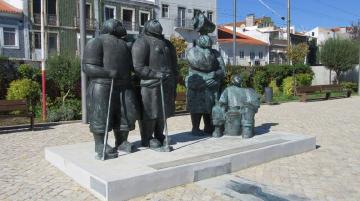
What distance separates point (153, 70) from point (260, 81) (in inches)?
689

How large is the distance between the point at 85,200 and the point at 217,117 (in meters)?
3.14

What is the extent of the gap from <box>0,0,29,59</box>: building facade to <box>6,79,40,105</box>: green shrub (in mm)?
13333

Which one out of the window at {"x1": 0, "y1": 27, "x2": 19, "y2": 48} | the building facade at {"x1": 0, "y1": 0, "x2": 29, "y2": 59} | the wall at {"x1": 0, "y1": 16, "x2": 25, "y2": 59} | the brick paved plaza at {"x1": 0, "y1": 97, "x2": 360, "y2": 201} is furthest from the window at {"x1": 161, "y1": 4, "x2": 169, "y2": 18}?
the brick paved plaza at {"x1": 0, "y1": 97, "x2": 360, "y2": 201}

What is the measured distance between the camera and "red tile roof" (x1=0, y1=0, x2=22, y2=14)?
84.8 feet

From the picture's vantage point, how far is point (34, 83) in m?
14.2

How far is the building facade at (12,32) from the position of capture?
26.1 meters

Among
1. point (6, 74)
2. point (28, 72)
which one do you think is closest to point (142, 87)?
point (28, 72)

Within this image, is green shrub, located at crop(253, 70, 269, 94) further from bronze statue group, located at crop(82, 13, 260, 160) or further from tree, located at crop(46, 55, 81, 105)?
bronze statue group, located at crop(82, 13, 260, 160)

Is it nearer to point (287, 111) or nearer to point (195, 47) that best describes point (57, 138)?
point (195, 47)

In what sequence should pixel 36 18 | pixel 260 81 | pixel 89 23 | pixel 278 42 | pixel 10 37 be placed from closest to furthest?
pixel 260 81, pixel 10 37, pixel 36 18, pixel 89 23, pixel 278 42

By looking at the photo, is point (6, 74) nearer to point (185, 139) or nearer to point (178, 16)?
point (185, 139)

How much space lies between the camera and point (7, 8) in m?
26.5

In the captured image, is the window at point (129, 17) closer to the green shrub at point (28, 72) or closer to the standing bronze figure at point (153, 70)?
the green shrub at point (28, 72)

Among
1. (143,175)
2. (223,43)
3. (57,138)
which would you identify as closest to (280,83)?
(223,43)
